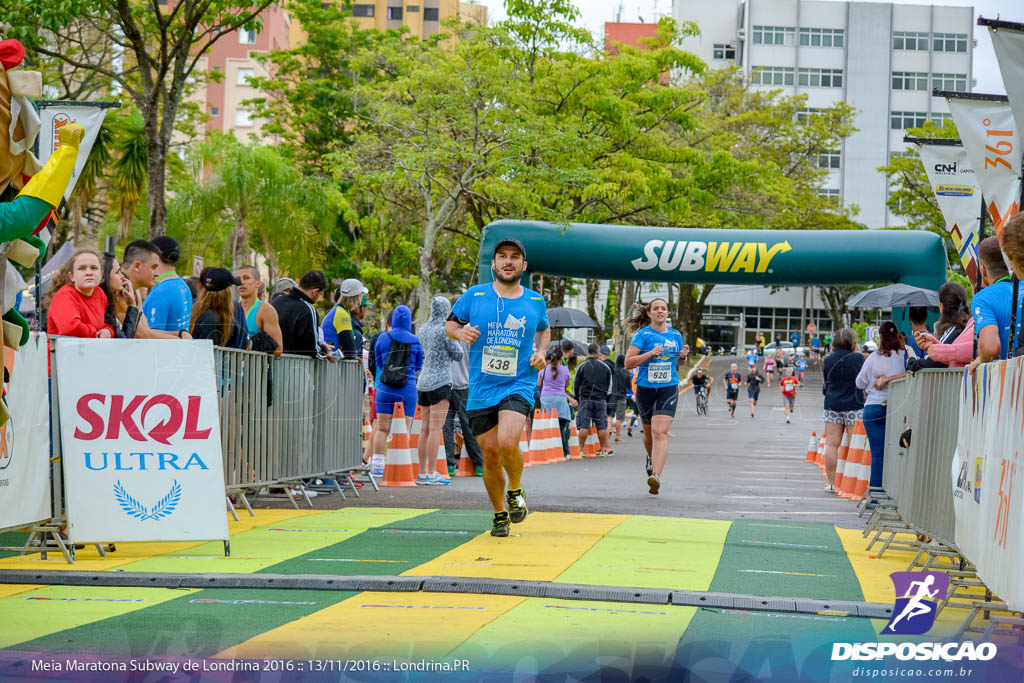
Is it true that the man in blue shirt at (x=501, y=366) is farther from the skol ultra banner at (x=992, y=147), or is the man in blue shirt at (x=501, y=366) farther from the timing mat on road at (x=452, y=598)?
the skol ultra banner at (x=992, y=147)

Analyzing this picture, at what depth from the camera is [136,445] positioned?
7438 mm

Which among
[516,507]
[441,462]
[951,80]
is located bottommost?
[441,462]

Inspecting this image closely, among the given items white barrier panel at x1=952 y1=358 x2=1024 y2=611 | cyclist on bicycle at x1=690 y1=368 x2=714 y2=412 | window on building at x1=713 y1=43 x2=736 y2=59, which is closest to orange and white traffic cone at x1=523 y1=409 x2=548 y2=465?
white barrier panel at x1=952 y1=358 x2=1024 y2=611

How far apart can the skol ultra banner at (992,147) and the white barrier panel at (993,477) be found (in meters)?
3.64

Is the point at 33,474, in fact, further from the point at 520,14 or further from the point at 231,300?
the point at 520,14

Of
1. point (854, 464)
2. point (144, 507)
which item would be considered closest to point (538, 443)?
point (854, 464)

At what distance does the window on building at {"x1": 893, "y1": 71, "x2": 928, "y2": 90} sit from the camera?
85.7 meters

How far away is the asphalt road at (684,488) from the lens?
1134 centimetres

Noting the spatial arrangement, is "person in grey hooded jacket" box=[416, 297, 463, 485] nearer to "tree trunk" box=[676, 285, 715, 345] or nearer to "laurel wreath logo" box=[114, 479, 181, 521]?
"laurel wreath logo" box=[114, 479, 181, 521]

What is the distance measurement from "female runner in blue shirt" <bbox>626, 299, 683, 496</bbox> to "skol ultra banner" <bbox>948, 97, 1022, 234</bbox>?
11.4 ft

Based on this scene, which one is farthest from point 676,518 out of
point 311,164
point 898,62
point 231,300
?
point 898,62

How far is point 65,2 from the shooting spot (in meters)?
18.7

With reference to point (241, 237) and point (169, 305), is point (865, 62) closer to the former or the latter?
point (241, 237)

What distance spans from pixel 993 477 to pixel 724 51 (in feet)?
289
